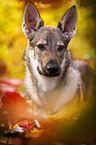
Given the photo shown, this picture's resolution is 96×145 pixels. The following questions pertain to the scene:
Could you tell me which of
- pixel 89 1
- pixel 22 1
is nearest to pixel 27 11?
pixel 22 1

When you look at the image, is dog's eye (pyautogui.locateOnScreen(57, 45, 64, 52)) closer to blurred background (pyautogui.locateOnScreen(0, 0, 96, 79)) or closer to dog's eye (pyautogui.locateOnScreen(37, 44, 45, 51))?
dog's eye (pyautogui.locateOnScreen(37, 44, 45, 51))

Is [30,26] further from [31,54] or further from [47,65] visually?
[47,65]

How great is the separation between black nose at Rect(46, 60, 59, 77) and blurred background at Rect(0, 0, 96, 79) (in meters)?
0.51

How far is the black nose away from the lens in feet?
4.83

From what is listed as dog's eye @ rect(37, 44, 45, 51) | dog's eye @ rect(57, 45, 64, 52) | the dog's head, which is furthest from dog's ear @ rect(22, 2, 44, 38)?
dog's eye @ rect(57, 45, 64, 52)

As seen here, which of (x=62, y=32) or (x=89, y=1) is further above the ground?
(x=89, y=1)

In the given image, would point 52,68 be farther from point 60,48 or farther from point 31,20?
point 31,20

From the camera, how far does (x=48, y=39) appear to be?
65.9 inches

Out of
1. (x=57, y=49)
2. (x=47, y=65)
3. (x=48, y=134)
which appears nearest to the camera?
(x=48, y=134)

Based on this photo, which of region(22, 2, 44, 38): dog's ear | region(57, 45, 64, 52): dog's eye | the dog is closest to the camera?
region(22, 2, 44, 38): dog's ear

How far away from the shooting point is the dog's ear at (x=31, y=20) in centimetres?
145

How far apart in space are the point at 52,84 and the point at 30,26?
Result: 27.7 inches

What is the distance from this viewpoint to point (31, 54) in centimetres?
189

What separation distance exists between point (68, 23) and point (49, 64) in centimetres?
53
